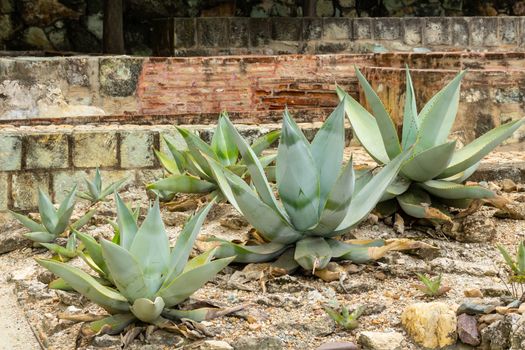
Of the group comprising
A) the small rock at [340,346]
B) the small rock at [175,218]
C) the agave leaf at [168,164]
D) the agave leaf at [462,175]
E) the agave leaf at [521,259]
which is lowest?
the small rock at [340,346]

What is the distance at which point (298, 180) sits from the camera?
3955mm

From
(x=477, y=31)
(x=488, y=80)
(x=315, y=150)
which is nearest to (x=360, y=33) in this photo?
(x=477, y=31)

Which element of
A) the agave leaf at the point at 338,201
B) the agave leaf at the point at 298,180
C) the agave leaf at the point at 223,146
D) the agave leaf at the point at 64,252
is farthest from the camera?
the agave leaf at the point at 223,146

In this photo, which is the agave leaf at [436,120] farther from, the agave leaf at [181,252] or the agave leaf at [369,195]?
the agave leaf at [181,252]

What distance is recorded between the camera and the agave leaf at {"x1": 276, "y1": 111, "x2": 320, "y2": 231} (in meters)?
3.95

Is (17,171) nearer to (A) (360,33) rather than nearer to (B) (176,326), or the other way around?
(B) (176,326)

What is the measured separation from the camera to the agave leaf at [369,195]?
3.99 metres

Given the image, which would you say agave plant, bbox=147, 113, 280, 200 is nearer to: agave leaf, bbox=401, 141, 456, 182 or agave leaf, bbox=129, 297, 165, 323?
agave leaf, bbox=401, 141, 456, 182

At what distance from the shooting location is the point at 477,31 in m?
13.7

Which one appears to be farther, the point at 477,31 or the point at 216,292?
the point at 477,31

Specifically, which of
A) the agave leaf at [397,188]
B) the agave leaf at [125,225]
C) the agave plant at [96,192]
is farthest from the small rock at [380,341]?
the agave plant at [96,192]

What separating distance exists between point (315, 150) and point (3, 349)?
131 cm

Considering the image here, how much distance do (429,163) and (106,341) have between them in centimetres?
165

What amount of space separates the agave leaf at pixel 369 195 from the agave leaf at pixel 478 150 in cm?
55
